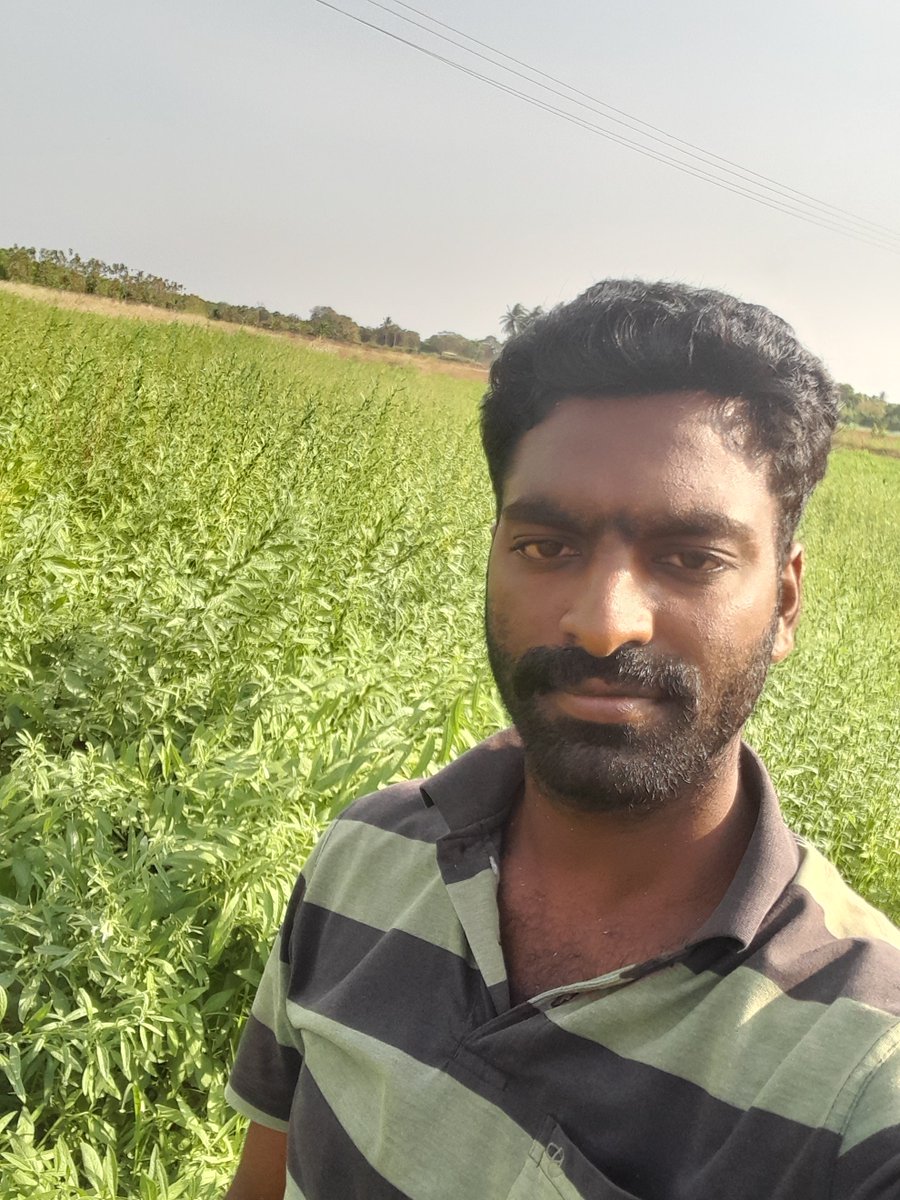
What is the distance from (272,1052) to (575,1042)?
0.53m

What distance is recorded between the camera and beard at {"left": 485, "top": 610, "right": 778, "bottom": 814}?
1.09 m

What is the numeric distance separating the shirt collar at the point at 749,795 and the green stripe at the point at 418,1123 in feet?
0.88

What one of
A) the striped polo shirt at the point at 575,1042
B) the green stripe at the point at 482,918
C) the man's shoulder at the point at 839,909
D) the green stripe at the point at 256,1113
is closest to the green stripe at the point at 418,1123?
the striped polo shirt at the point at 575,1042

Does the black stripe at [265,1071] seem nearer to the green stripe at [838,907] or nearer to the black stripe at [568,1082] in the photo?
the black stripe at [568,1082]

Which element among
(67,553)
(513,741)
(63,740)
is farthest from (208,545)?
(513,741)

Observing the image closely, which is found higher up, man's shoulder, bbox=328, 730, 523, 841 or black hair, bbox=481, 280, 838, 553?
black hair, bbox=481, 280, 838, 553

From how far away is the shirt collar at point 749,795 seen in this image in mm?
978

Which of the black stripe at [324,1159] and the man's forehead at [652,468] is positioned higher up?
the man's forehead at [652,468]

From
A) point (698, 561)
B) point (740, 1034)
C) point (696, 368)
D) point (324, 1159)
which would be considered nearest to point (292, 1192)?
point (324, 1159)

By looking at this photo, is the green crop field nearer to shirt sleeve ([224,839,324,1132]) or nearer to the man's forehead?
shirt sleeve ([224,839,324,1132])

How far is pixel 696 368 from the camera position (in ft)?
3.86

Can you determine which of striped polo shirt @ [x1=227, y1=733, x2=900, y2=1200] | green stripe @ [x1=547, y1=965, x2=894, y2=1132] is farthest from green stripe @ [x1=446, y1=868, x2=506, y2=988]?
green stripe @ [x1=547, y1=965, x2=894, y2=1132]

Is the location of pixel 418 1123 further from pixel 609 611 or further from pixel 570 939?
pixel 609 611

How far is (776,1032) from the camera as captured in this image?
0.90 m
